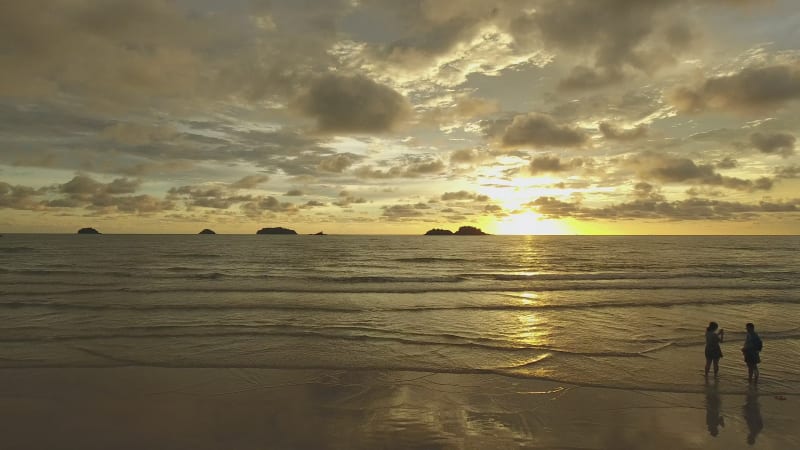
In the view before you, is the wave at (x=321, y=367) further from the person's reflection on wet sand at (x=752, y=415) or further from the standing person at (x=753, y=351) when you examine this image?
the person's reflection on wet sand at (x=752, y=415)

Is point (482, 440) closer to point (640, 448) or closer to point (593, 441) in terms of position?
point (593, 441)

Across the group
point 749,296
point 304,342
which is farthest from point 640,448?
point 749,296

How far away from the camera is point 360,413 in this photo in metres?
10.7

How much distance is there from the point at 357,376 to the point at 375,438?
172 inches

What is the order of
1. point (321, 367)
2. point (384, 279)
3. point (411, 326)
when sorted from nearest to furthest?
point (321, 367) → point (411, 326) → point (384, 279)

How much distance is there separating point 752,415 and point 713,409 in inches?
32.0

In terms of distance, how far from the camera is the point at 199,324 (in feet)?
69.0

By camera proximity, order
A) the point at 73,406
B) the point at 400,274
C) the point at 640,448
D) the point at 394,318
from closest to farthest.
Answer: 1. the point at 640,448
2. the point at 73,406
3. the point at 394,318
4. the point at 400,274

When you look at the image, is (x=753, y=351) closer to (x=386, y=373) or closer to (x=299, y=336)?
(x=386, y=373)

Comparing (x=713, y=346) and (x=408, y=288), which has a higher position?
(x=713, y=346)

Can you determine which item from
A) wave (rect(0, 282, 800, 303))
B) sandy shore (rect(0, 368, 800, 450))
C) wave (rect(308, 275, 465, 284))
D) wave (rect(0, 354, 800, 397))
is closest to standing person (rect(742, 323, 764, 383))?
wave (rect(0, 354, 800, 397))

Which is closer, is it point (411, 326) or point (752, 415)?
point (752, 415)

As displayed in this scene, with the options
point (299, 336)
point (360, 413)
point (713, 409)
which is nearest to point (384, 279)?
point (299, 336)

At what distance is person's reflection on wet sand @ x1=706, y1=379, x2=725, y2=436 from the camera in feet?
33.2
